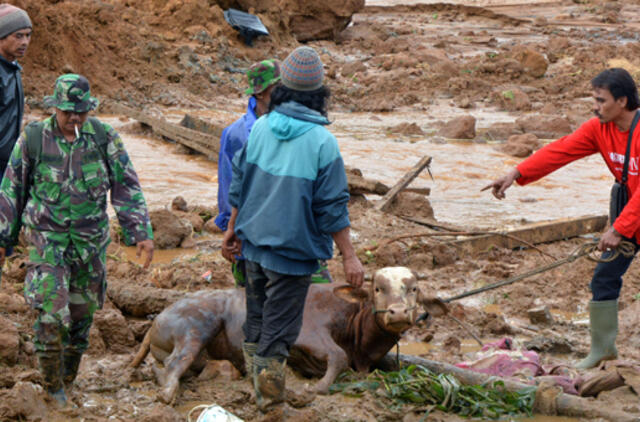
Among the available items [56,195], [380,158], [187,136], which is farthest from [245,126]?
[380,158]

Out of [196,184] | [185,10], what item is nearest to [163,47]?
[185,10]

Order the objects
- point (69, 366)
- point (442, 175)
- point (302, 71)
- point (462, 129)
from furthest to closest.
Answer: point (462, 129) → point (442, 175) → point (69, 366) → point (302, 71)

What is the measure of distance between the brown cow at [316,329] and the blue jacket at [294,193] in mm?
822

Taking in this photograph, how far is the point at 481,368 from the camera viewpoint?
5.20m

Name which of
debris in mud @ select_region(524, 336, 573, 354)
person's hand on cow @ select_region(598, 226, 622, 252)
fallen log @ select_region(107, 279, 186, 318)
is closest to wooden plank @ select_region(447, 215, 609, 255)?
debris in mud @ select_region(524, 336, 573, 354)

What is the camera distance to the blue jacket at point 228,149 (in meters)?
5.34

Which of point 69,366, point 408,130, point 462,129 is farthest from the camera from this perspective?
point 408,130

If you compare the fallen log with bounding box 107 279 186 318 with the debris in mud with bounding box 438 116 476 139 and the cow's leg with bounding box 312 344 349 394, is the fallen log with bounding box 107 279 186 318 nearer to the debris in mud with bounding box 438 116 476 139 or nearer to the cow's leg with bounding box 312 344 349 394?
the cow's leg with bounding box 312 344 349 394

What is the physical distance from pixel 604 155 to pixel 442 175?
8960mm

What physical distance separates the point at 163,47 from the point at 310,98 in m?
19.7

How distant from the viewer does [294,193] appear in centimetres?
397

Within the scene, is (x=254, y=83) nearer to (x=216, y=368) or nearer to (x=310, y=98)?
(x=310, y=98)

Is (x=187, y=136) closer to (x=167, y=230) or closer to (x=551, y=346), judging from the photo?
(x=167, y=230)

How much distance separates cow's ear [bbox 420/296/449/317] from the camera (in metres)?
5.03
